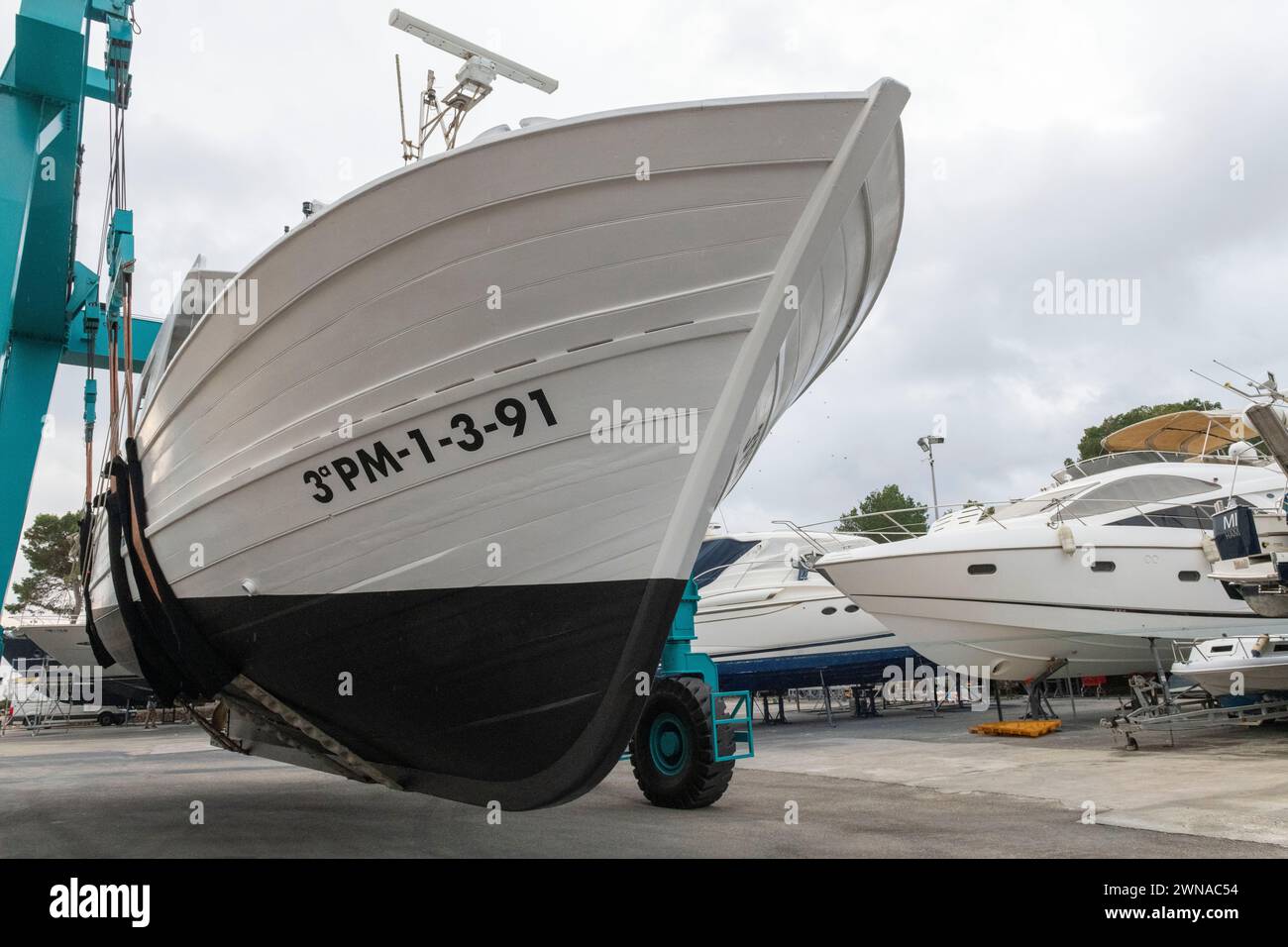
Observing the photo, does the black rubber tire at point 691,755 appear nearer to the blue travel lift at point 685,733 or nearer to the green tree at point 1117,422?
the blue travel lift at point 685,733

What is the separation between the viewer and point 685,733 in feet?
21.1

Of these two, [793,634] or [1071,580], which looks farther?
[793,634]

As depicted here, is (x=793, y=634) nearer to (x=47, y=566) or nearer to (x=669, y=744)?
(x=669, y=744)

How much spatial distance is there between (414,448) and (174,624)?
76.7 inches

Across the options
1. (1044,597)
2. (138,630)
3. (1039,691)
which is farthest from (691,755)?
(1039,691)

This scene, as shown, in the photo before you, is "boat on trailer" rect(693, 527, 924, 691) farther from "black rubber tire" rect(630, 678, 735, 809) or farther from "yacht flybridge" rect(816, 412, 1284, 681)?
"black rubber tire" rect(630, 678, 735, 809)

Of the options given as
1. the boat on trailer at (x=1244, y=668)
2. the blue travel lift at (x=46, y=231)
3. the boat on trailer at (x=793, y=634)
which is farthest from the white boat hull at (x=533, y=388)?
the boat on trailer at (x=793, y=634)

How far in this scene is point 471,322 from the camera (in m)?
3.47

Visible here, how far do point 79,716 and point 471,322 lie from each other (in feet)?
86.8

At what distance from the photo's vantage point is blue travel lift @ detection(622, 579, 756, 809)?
6.20 m

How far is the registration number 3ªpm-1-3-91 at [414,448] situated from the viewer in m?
3.43

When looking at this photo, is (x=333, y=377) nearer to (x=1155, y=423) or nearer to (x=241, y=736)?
(x=241, y=736)

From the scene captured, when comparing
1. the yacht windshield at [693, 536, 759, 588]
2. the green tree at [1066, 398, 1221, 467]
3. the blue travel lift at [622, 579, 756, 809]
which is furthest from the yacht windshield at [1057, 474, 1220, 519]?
the green tree at [1066, 398, 1221, 467]

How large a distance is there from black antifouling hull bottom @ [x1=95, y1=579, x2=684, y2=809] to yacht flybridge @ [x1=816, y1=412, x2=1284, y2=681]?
7.77m
